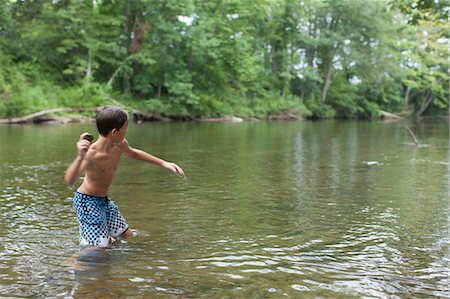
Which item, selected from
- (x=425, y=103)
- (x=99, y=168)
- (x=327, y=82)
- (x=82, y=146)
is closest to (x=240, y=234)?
(x=99, y=168)

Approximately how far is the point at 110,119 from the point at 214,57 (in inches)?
1373

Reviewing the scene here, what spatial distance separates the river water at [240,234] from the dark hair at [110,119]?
119 centimetres

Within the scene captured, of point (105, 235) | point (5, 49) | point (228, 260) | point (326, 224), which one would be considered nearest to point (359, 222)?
point (326, 224)

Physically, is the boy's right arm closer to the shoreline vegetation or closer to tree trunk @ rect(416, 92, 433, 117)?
the shoreline vegetation

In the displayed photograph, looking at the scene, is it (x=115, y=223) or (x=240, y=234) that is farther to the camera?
(x=240, y=234)

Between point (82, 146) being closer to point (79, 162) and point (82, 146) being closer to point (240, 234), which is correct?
point (79, 162)

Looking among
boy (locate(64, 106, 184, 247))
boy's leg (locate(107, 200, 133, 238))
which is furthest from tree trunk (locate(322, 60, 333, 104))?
boy (locate(64, 106, 184, 247))

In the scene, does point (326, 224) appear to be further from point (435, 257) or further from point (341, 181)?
point (341, 181)

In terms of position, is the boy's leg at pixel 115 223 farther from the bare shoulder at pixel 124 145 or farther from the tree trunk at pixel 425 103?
the tree trunk at pixel 425 103

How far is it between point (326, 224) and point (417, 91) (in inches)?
2406

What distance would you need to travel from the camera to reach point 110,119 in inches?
185

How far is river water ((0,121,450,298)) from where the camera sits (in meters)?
4.07

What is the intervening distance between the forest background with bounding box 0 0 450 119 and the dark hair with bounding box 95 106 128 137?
46.0ft

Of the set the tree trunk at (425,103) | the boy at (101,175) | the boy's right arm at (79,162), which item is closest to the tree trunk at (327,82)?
the tree trunk at (425,103)
